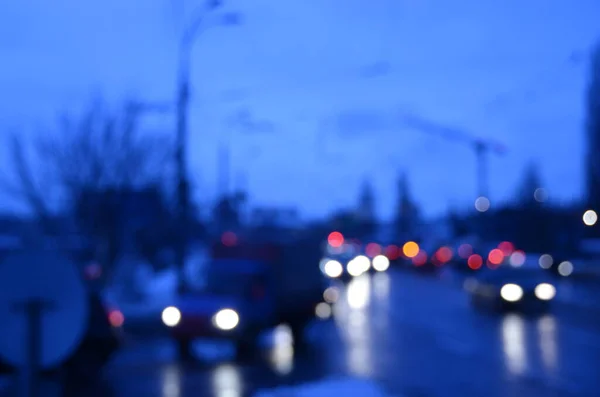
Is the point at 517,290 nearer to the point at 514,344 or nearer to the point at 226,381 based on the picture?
the point at 514,344

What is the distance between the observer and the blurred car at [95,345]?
14.7 m

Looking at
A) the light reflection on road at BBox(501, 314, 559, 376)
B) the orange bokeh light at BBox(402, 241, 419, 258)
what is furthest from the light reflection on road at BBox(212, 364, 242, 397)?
the orange bokeh light at BBox(402, 241, 419, 258)

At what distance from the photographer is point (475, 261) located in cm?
5175

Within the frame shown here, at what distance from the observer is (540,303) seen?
95.1 feet

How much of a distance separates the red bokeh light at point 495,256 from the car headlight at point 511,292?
2009 centimetres

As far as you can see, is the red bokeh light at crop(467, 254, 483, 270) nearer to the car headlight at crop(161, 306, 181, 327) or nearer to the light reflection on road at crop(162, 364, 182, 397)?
the car headlight at crop(161, 306, 181, 327)

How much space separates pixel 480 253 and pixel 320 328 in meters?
27.5

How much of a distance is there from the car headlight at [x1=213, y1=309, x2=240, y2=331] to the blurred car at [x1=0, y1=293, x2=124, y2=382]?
451 cm

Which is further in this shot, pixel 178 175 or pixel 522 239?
pixel 522 239

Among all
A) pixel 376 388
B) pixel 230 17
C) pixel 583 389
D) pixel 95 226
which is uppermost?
pixel 230 17

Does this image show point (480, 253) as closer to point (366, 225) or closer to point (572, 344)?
point (572, 344)

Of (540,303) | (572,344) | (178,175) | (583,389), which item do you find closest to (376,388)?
(583,389)

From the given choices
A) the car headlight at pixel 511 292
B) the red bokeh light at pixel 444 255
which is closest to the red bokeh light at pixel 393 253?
the red bokeh light at pixel 444 255

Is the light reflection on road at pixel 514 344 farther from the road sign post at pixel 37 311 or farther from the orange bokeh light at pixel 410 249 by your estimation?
the orange bokeh light at pixel 410 249
